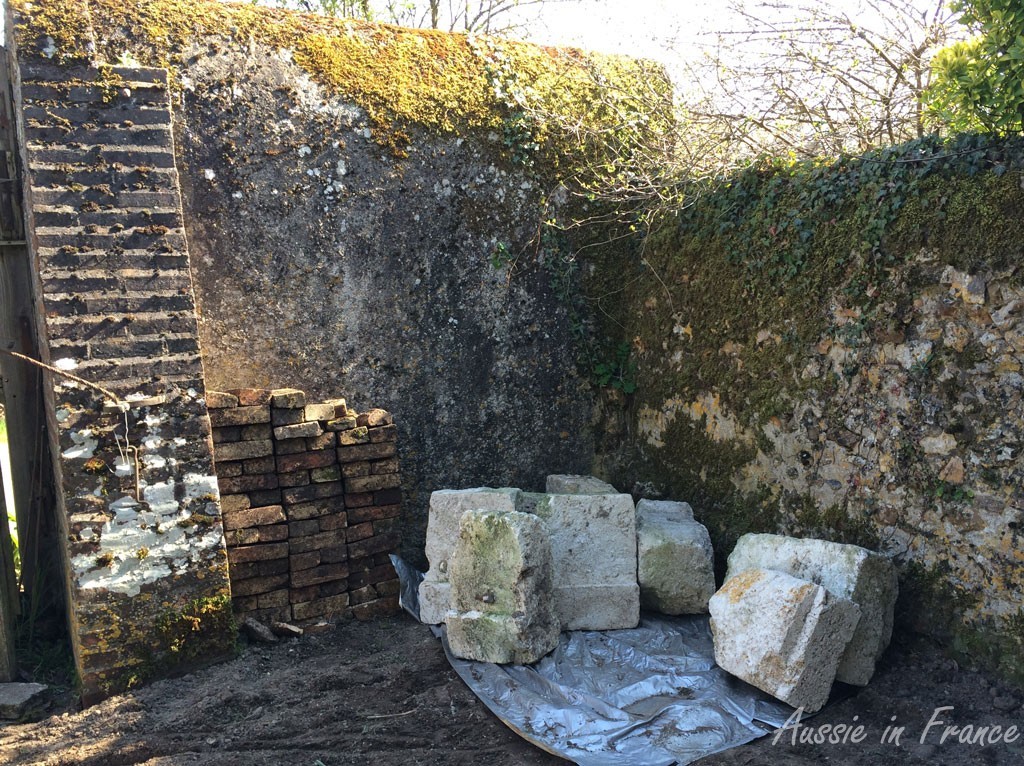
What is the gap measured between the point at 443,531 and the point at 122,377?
1.91 meters

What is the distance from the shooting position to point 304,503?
4453mm

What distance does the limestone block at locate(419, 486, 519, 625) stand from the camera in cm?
450

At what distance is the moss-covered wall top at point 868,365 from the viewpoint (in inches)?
136

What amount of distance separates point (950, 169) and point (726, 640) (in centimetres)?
241

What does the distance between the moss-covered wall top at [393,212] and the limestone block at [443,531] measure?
0.60 metres

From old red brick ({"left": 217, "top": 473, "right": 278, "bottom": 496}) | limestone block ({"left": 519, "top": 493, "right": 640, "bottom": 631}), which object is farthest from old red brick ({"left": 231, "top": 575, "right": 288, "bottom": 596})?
limestone block ({"left": 519, "top": 493, "right": 640, "bottom": 631})

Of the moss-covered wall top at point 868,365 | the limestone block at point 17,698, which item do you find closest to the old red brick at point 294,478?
the limestone block at point 17,698

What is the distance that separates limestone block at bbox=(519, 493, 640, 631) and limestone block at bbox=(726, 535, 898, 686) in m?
0.91

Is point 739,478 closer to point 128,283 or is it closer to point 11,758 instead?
point 128,283

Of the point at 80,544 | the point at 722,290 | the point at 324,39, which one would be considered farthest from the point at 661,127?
the point at 80,544

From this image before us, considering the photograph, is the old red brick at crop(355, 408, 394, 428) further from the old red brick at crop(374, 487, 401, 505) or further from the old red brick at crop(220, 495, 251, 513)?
the old red brick at crop(220, 495, 251, 513)

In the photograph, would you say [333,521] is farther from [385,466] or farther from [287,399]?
[287,399]

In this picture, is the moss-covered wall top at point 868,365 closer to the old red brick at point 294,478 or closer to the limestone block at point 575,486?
the limestone block at point 575,486

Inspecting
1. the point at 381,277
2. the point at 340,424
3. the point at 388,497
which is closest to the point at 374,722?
the point at 388,497
